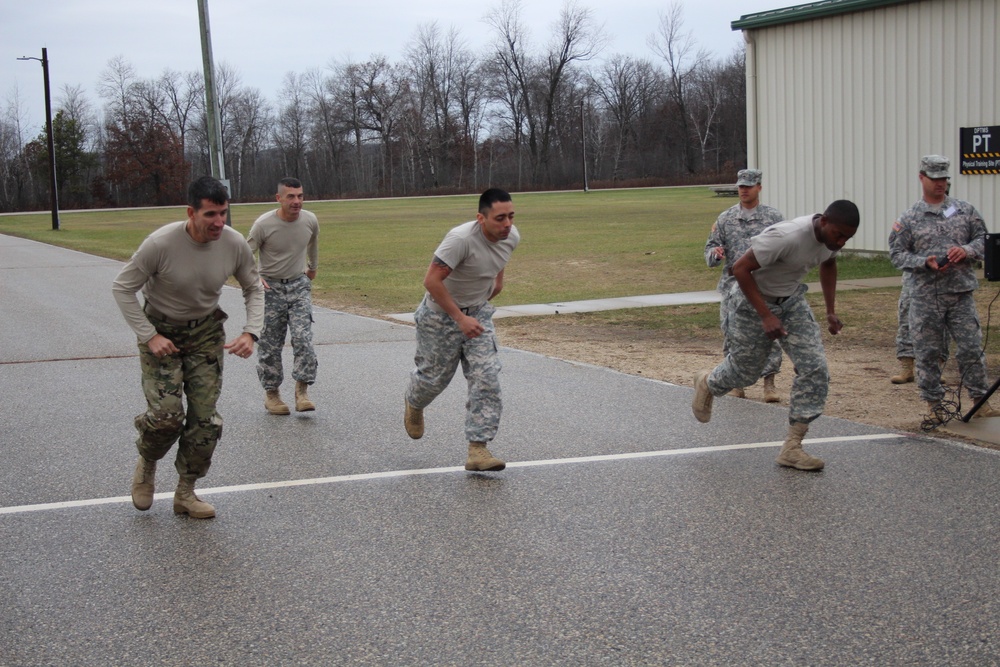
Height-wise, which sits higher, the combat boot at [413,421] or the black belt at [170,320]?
the black belt at [170,320]

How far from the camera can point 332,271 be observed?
25156 mm

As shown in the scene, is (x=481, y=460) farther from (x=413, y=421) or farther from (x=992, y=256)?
(x=992, y=256)

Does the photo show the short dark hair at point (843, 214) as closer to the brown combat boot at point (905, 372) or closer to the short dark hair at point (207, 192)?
the short dark hair at point (207, 192)

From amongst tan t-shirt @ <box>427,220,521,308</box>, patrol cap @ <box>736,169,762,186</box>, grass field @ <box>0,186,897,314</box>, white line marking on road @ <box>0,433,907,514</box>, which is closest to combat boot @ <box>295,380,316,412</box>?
white line marking on road @ <box>0,433,907,514</box>

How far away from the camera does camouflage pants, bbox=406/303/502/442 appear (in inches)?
277

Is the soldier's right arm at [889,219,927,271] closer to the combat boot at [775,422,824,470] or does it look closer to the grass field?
the combat boot at [775,422,824,470]

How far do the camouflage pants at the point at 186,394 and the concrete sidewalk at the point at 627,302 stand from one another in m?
9.43

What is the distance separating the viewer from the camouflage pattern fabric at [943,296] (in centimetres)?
821

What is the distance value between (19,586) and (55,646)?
805 mm

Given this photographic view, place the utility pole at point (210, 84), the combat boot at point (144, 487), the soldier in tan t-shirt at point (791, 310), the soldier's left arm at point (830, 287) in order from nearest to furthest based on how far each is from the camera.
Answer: the combat boot at point (144, 487), the soldier in tan t-shirt at point (791, 310), the soldier's left arm at point (830, 287), the utility pole at point (210, 84)

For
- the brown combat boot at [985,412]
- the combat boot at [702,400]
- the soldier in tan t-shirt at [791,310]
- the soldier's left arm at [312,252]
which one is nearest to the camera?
the soldier in tan t-shirt at [791,310]

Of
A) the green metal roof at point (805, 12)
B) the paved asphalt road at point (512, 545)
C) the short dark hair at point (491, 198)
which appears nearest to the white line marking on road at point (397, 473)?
the paved asphalt road at point (512, 545)

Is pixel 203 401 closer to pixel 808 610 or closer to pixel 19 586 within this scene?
pixel 19 586

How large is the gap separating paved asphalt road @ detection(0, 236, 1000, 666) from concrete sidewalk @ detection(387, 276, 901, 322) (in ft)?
23.0
